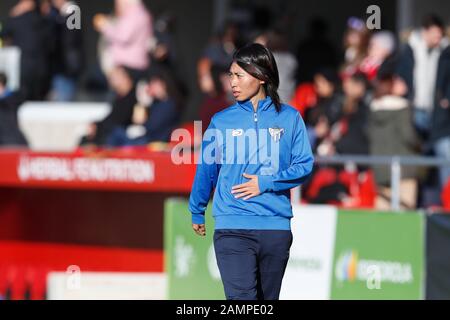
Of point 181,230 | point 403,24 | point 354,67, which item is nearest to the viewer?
point 181,230

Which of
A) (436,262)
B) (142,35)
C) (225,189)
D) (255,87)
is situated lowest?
(436,262)

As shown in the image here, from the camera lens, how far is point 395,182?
10641mm

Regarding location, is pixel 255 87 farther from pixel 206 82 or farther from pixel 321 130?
pixel 206 82

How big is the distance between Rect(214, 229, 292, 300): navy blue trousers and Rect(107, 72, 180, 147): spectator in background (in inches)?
249

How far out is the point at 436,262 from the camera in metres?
10.0

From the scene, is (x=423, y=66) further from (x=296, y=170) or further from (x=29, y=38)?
(x=296, y=170)

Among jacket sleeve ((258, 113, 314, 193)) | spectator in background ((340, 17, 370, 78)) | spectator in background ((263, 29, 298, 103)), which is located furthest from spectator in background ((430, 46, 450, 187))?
jacket sleeve ((258, 113, 314, 193))

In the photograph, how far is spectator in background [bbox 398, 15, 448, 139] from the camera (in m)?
11.8

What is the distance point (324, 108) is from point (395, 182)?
2.15 m

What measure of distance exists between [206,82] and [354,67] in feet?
5.79

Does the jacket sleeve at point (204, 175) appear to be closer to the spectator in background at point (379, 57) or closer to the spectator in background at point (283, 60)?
the spectator in background at point (379, 57)

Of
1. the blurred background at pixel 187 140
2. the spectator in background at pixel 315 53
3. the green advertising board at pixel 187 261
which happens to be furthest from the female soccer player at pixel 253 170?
the spectator in background at pixel 315 53

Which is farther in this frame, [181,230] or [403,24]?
[403,24]
